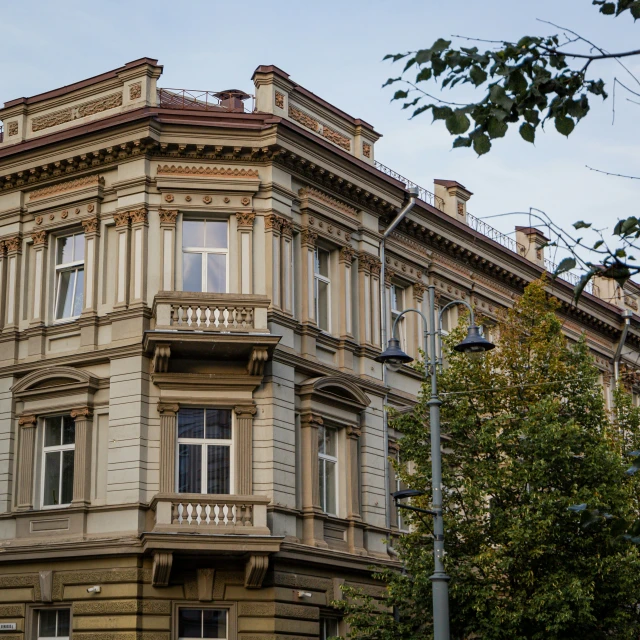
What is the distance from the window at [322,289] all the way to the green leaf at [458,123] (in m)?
19.6

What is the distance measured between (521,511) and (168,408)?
25.1ft

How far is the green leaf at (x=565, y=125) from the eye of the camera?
9.13 m

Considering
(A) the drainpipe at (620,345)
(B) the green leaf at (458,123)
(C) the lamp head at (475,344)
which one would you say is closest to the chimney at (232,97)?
(C) the lamp head at (475,344)

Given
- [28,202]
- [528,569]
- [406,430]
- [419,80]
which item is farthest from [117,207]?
[419,80]

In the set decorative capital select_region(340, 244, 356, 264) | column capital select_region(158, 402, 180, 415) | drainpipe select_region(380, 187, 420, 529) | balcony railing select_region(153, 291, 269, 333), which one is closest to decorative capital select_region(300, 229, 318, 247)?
decorative capital select_region(340, 244, 356, 264)

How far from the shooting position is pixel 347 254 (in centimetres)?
2966

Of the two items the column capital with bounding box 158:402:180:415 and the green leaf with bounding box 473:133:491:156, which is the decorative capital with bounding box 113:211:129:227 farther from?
the green leaf with bounding box 473:133:491:156

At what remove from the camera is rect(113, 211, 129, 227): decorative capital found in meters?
26.8

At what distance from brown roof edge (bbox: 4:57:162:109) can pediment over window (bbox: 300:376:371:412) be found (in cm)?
804

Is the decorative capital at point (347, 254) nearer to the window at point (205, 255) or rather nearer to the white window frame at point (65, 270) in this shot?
the window at point (205, 255)

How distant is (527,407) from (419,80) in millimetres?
16319

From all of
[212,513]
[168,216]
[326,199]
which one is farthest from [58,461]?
[326,199]

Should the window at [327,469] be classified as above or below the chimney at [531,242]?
below

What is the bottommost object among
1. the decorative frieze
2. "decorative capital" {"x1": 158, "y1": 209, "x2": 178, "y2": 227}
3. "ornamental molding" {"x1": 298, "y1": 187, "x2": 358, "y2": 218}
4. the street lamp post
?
the street lamp post
